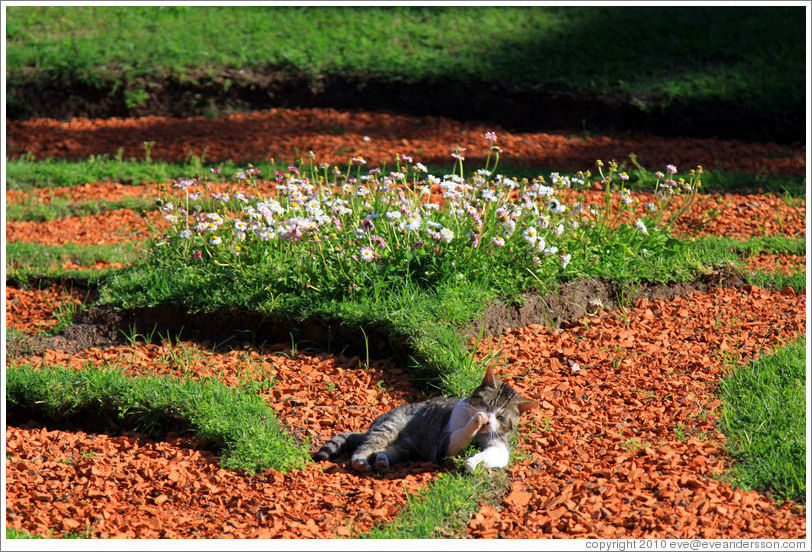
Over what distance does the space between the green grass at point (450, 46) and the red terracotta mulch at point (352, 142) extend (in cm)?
86

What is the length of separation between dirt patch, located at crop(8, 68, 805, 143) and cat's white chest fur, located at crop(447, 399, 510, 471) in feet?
24.4

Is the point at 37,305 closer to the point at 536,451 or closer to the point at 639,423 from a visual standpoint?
the point at 536,451

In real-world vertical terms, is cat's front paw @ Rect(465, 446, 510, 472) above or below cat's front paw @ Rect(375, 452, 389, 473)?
above

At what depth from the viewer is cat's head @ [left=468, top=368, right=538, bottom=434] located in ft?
11.0

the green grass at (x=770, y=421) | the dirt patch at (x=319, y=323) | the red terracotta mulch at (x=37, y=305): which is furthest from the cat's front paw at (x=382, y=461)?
the red terracotta mulch at (x=37, y=305)

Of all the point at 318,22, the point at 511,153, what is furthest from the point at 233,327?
the point at 318,22

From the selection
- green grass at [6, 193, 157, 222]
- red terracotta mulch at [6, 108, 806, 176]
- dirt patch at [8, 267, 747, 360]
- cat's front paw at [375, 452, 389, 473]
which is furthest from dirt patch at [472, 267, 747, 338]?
green grass at [6, 193, 157, 222]

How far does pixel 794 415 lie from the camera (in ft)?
11.9

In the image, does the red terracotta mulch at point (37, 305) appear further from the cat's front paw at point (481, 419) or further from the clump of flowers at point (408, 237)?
the cat's front paw at point (481, 419)

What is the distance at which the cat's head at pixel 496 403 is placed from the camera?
3355 millimetres

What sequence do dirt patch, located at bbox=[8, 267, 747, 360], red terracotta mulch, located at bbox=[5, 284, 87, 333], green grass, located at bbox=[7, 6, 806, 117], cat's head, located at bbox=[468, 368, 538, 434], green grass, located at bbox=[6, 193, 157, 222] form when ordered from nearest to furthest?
1. cat's head, located at bbox=[468, 368, 538, 434]
2. dirt patch, located at bbox=[8, 267, 747, 360]
3. red terracotta mulch, located at bbox=[5, 284, 87, 333]
4. green grass, located at bbox=[6, 193, 157, 222]
5. green grass, located at bbox=[7, 6, 806, 117]

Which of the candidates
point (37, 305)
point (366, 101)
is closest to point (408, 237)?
point (37, 305)

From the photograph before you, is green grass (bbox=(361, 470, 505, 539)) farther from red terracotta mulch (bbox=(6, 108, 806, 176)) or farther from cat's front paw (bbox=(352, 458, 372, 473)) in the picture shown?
red terracotta mulch (bbox=(6, 108, 806, 176))

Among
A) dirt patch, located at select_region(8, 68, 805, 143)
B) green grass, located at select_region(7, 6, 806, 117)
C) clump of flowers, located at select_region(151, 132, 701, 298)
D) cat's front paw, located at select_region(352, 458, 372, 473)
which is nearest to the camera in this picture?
cat's front paw, located at select_region(352, 458, 372, 473)
